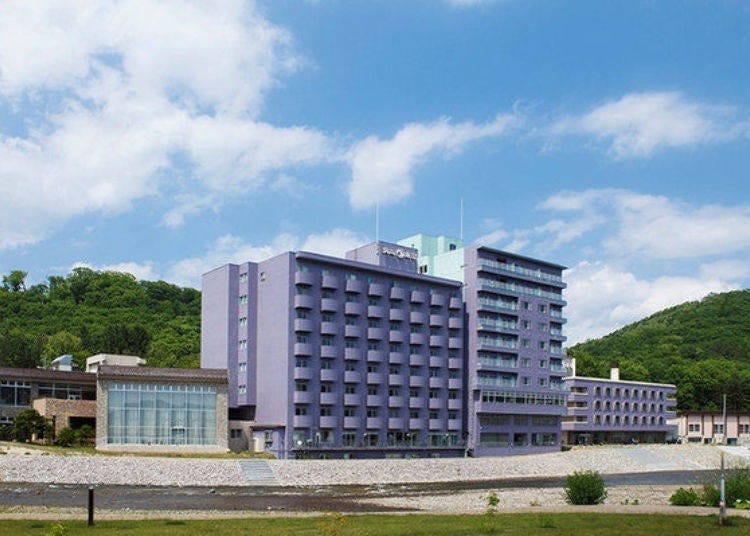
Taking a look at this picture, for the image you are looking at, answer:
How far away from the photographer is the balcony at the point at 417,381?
414ft

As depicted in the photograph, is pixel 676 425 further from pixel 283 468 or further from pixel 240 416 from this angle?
pixel 283 468

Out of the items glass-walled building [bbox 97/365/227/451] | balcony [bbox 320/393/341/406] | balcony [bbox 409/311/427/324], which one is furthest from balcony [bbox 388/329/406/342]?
glass-walled building [bbox 97/365/227/451]

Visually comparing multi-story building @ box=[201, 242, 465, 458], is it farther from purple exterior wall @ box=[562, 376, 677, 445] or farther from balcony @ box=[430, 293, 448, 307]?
purple exterior wall @ box=[562, 376, 677, 445]

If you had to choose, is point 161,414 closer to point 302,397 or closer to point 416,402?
point 302,397

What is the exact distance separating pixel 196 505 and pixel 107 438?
42.7 metres

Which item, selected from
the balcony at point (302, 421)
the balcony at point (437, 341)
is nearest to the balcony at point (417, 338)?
the balcony at point (437, 341)

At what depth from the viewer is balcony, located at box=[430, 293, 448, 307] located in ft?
427

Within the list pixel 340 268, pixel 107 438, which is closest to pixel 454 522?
pixel 107 438

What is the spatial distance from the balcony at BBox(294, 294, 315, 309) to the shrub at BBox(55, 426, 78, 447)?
3130 centimetres

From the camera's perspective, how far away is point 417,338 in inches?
5012

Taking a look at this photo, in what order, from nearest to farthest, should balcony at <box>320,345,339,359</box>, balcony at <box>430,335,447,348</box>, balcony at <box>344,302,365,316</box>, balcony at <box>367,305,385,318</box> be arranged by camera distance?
balcony at <box>320,345,339,359</box> < balcony at <box>344,302,365,316</box> < balcony at <box>367,305,385,318</box> < balcony at <box>430,335,447,348</box>

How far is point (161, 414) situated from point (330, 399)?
2252 centimetres

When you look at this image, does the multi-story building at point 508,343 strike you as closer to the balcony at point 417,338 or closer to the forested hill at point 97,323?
the balcony at point 417,338

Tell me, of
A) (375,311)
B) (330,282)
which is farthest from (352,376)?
(330,282)
